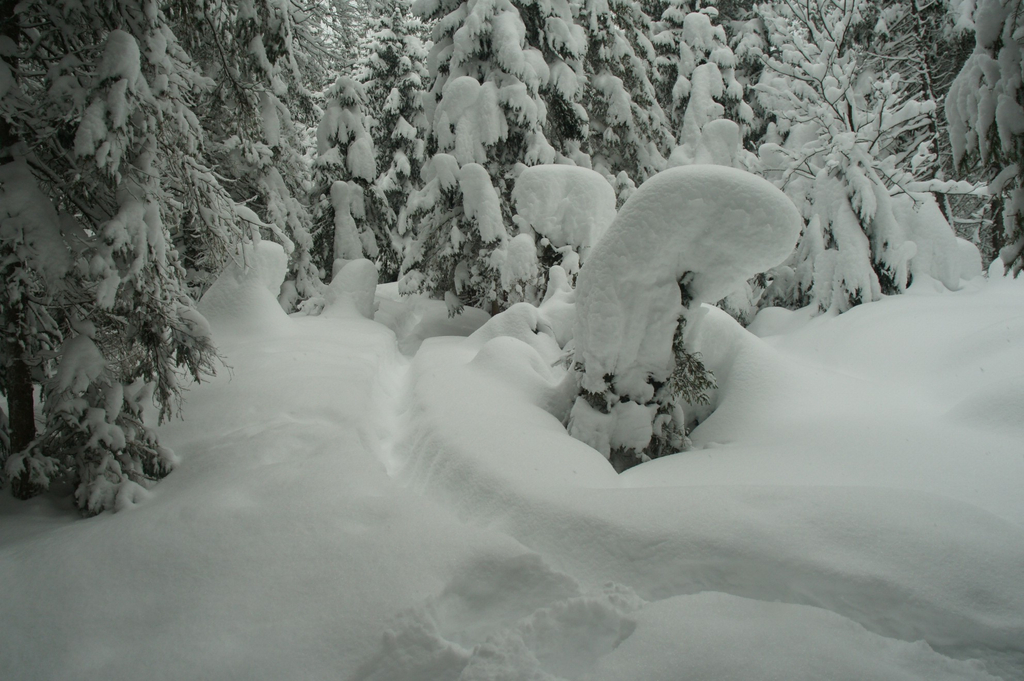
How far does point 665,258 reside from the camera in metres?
4.32

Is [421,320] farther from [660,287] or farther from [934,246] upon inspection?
[934,246]

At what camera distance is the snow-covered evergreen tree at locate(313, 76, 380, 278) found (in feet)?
42.4

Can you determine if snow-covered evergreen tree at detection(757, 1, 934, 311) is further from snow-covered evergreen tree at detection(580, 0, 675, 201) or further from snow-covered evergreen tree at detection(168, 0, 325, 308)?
snow-covered evergreen tree at detection(168, 0, 325, 308)

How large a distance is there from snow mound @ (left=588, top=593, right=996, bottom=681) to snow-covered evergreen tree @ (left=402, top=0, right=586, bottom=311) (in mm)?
7392

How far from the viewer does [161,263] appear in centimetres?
376

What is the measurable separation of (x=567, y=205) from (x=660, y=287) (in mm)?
4966

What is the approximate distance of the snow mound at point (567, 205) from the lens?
8.71 m

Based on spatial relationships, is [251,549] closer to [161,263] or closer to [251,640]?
[251,640]

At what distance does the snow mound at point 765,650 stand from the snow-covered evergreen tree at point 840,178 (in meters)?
7.55

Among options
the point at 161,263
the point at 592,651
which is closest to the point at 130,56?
the point at 161,263

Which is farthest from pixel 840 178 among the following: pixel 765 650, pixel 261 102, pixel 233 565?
pixel 261 102

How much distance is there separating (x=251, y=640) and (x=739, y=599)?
243cm

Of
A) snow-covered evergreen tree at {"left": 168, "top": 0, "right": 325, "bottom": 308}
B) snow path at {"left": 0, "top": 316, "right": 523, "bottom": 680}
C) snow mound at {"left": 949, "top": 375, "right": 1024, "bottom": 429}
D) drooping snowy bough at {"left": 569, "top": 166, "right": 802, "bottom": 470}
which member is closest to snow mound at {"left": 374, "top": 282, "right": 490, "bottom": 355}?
snow-covered evergreen tree at {"left": 168, "top": 0, "right": 325, "bottom": 308}

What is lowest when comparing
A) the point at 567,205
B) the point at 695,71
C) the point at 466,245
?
the point at 466,245
